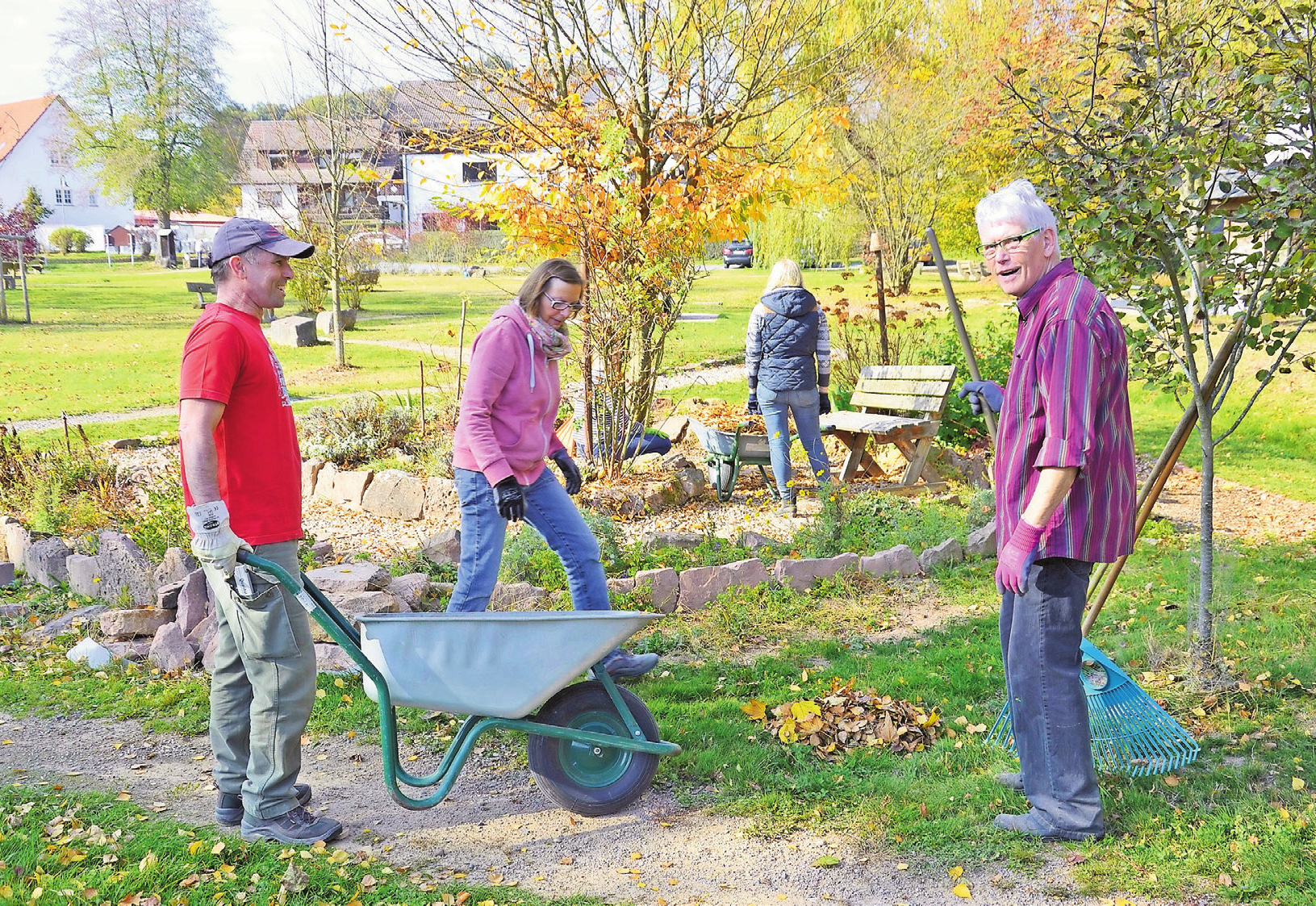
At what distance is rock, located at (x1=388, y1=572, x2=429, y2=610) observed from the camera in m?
5.11

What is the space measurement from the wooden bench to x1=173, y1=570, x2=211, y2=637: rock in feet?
15.1

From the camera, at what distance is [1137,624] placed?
5012 mm

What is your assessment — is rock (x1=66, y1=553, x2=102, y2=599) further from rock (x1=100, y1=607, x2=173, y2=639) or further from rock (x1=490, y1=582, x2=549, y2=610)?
rock (x1=490, y1=582, x2=549, y2=610)

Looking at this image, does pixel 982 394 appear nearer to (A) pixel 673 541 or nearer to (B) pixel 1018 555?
(B) pixel 1018 555

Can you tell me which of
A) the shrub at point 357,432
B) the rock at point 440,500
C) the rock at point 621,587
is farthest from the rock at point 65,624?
the shrub at point 357,432

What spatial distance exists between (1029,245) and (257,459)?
2.40 m

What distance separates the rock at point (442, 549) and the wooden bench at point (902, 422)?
3.22 meters

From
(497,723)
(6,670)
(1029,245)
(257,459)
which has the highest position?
(1029,245)

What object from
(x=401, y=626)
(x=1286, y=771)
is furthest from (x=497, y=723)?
(x=1286, y=771)

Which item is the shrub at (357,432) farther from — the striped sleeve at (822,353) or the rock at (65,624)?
the striped sleeve at (822,353)

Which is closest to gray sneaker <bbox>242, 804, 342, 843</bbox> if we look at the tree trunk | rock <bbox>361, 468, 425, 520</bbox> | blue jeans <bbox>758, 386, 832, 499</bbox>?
the tree trunk

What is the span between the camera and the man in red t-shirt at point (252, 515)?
3.05 meters

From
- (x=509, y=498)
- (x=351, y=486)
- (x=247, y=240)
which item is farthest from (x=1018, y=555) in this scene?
(x=351, y=486)

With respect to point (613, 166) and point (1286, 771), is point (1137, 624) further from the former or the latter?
point (613, 166)
